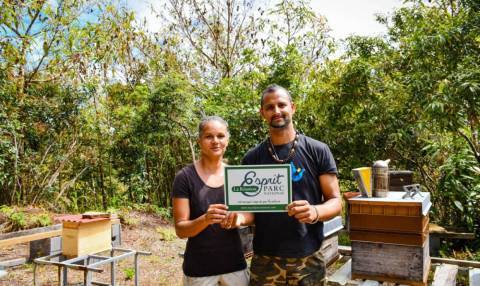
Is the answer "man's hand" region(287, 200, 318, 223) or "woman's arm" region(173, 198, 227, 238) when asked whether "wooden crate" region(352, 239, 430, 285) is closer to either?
"man's hand" region(287, 200, 318, 223)

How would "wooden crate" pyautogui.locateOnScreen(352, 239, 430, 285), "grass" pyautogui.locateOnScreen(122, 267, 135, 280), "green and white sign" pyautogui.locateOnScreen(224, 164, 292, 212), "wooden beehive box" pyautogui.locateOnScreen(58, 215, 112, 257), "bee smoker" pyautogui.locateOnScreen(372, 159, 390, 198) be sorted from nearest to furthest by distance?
"green and white sign" pyautogui.locateOnScreen(224, 164, 292, 212), "wooden crate" pyautogui.locateOnScreen(352, 239, 430, 285), "bee smoker" pyautogui.locateOnScreen(372, 159, 390, 198), "wooden beehive box" pyautogui.locateOnScreen(58, 215, 112, 257), "grass" pyautogui.locateOnScreen(122, 267, 135, 280)

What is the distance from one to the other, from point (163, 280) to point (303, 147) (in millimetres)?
4391

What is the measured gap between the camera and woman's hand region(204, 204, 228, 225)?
1.92 meters

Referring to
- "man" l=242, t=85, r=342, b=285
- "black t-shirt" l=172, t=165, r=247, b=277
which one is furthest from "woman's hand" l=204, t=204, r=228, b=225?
"man" l=242, t=85, r=342, b=285

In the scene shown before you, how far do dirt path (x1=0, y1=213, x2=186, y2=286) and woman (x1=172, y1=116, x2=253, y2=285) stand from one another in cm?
384

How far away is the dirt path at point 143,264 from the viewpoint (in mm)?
5680

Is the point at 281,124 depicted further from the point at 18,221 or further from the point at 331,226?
the point at 18,221

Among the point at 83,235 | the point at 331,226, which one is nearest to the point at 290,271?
the point at 331,226

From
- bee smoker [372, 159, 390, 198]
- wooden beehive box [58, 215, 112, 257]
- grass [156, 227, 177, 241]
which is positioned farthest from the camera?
grass [156, 227, 177, 241]

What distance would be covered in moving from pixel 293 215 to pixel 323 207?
0.52 feet

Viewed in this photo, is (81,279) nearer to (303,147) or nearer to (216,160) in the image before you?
(216,160)

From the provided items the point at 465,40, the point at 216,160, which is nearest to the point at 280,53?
the point at 465,40

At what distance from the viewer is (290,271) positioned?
2.00 m

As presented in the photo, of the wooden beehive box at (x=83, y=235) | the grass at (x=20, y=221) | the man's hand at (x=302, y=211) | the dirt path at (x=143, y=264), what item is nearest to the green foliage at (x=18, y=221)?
the grass at (x=20, y=221)
